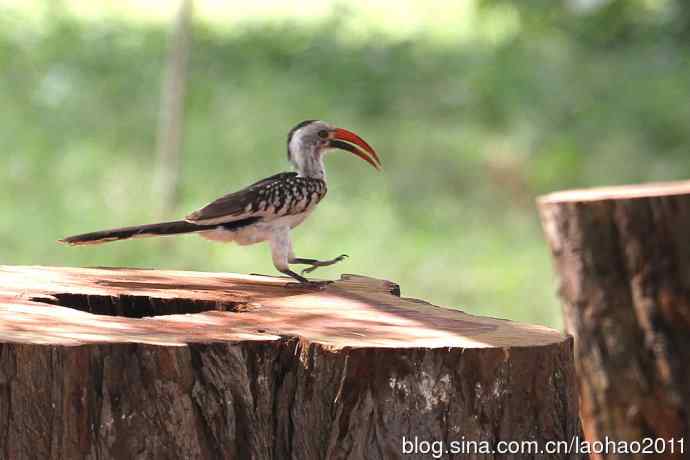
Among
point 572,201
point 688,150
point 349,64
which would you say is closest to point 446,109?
point 349,64

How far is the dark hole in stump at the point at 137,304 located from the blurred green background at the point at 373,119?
3948mm

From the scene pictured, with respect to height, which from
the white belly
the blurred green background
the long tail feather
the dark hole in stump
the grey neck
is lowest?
the dark hole in stump

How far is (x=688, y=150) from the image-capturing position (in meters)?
9.37

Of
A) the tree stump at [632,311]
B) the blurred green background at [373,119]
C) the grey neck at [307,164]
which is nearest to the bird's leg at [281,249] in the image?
the grey neck at [307,164]

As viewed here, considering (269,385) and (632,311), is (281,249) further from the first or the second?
(632,311)

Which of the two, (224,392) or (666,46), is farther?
(666,46)

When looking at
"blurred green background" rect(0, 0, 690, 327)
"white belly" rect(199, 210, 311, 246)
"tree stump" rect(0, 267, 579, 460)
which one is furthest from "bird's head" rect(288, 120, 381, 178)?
"blurred green background" rect(0, 0, 690, 327)

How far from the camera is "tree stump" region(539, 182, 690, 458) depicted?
13.8 ft

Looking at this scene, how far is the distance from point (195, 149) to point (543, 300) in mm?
3044

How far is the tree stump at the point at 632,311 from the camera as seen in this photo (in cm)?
422

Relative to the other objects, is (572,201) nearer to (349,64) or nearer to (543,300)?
(543,300)

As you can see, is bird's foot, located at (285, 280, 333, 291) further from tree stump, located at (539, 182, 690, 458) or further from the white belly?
tree stump, located at (539, 182, 690, 458)

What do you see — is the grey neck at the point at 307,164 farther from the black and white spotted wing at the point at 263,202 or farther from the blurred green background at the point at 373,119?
the blurred green background at the point at 373,119

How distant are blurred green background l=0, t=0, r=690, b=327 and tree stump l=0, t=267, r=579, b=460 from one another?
160 inches
